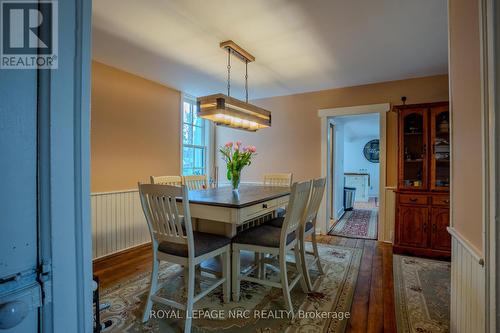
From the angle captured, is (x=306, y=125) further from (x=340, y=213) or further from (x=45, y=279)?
(x=45, y=279)

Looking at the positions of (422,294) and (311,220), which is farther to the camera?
(311,220)

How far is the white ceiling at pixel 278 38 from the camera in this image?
200 cm

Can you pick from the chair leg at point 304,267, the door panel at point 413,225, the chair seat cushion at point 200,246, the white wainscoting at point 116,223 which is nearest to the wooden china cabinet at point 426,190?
the door panel at point 413,225

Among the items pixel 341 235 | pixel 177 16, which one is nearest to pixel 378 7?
pixel 177 16

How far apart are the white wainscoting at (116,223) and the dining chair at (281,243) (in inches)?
74.1

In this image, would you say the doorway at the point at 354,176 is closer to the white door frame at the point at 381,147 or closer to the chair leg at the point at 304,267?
the white door frame at the point at 381,147

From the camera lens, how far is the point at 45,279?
465mm

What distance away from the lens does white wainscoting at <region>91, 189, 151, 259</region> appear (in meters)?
3.04

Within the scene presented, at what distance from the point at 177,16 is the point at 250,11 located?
62 cm

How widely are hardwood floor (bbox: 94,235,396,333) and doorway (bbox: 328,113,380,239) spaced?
2.12ft

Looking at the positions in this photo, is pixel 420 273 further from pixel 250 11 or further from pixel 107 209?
pixel 107 209

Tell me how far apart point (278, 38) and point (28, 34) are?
2360mm

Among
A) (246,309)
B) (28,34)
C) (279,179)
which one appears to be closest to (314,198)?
(246,309)

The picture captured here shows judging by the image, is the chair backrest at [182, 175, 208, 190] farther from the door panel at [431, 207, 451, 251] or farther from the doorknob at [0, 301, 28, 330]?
the door panel at [431, 207, 451, 251]
